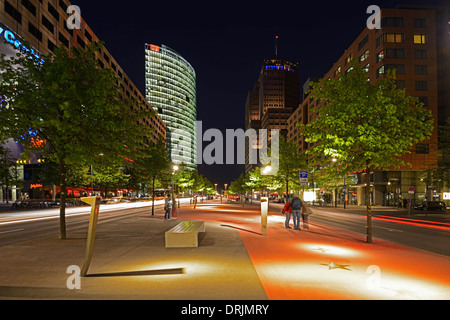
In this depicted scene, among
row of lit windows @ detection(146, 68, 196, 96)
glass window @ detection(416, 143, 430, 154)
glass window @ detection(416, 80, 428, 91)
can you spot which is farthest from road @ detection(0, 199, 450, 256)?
row of lit windows @ detection(146, 68, 196, 96)

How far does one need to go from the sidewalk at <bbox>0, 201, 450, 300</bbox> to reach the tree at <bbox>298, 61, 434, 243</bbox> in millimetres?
3517

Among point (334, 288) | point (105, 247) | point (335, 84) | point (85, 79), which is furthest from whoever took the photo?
point (335, 84)

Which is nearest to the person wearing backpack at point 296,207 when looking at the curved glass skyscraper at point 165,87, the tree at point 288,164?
the tree at point 288,164

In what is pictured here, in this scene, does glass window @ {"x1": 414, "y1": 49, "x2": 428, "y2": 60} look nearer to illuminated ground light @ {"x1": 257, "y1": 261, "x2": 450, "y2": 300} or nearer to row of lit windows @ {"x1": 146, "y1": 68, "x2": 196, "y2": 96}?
illuminated ground light @ {"x1": 257, "y1": 261, "x2": 450, "y2": 300}

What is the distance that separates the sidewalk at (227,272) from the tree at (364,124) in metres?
3.52

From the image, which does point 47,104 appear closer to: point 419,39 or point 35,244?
point 35,244

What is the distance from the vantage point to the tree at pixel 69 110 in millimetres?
10781

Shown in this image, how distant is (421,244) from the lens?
13.0 meters

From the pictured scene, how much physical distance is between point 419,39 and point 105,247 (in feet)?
215

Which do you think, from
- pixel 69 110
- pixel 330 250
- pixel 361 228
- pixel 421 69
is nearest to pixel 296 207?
pixel 361 228

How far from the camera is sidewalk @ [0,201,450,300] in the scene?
5742 mm

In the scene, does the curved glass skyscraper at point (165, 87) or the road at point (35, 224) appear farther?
the curved glass skyscraper at point (165, 87)

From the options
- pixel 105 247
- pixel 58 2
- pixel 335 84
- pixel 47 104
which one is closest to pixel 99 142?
pixel 47 104

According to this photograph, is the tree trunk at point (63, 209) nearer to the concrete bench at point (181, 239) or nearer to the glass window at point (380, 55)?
the concrete bench at point (181, 239)
